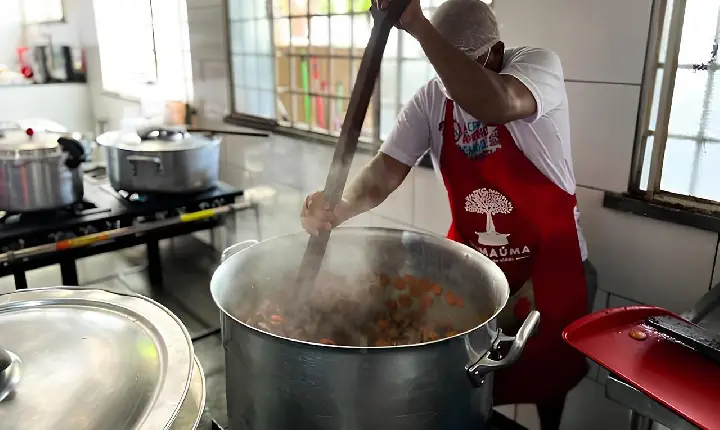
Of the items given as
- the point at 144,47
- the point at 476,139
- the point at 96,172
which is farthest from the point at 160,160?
the point at 144,47

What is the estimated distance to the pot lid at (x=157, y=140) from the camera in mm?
1812

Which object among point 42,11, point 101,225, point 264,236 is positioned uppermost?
point 42,11

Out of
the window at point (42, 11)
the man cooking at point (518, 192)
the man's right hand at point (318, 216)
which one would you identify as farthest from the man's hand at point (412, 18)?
the window at point (42, 11)

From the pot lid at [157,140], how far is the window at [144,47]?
844 mm

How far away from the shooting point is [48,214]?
1.68 m

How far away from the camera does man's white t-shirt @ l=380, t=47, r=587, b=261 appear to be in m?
0.97

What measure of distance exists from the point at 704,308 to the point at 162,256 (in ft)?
6.21

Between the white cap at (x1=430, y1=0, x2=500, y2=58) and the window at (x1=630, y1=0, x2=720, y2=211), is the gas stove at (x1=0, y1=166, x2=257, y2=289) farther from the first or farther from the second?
the window at (x1=630, y1=0, x2=720, y2=211)

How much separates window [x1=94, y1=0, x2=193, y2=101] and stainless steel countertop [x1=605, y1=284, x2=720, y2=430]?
2337mm

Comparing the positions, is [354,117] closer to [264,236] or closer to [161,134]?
[161,134]

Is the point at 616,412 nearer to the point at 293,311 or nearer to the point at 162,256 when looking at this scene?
the point at 293,311

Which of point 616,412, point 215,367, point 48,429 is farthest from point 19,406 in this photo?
point 616,412

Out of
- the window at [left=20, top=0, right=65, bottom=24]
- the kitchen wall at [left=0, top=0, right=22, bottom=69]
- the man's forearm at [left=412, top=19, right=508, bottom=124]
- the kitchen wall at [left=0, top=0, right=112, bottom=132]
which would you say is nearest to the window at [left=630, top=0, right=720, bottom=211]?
the man's forearm at [left=412, top=19, right=508, bottom=124]

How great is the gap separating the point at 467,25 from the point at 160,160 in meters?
1.13
